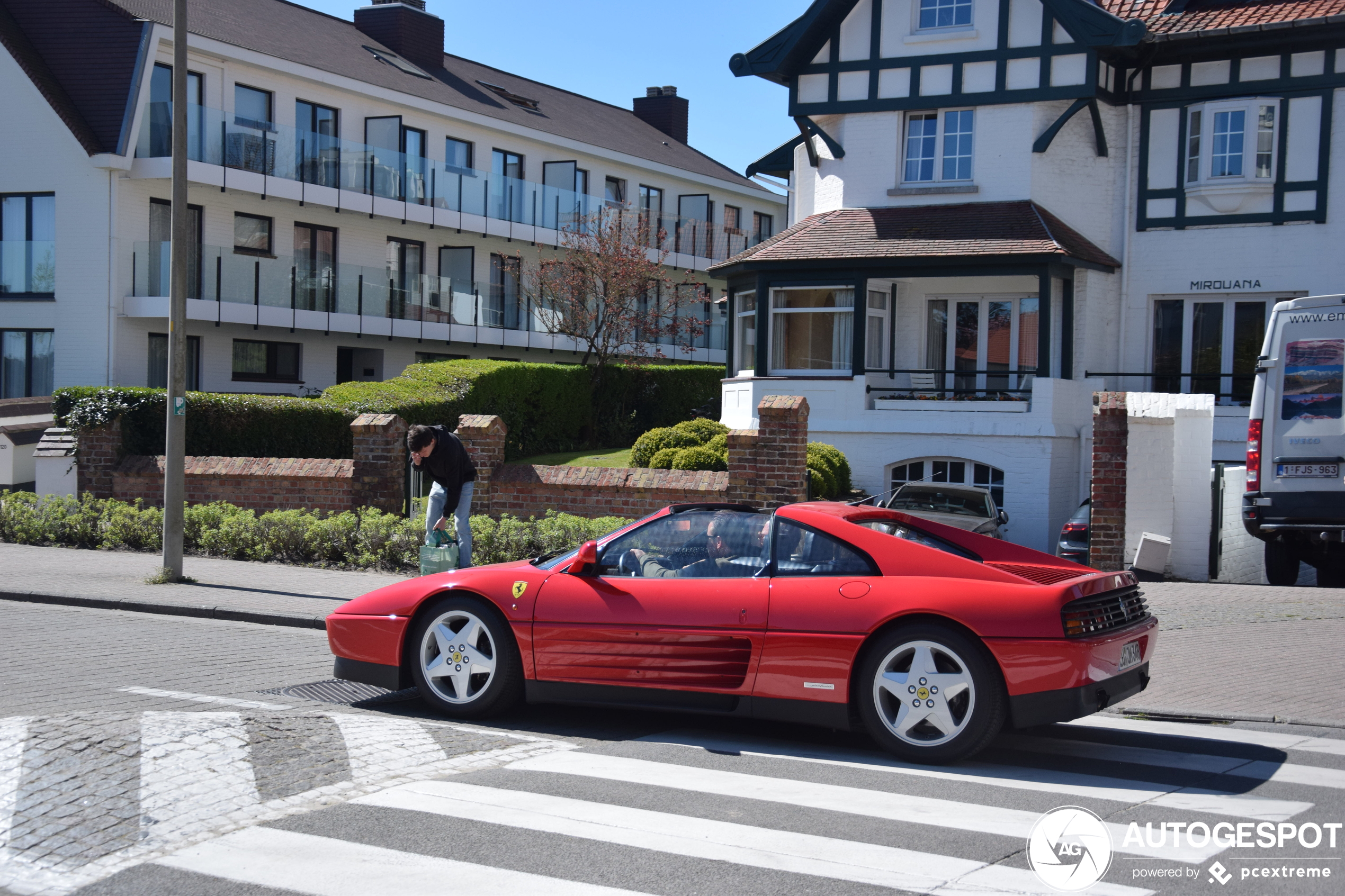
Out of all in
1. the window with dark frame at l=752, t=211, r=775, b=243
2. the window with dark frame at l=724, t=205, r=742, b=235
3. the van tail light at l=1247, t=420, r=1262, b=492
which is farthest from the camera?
the window with dark frame at l=752, t=211, r=775, b=243

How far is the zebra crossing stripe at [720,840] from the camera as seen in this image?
4.67 meters

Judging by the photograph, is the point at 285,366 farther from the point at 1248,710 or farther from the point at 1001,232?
the point at 1248,710

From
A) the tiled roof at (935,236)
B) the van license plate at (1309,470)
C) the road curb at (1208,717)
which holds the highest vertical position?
the tiled roof at (935,236)

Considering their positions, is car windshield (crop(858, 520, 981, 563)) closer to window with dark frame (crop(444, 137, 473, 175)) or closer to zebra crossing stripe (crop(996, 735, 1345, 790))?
zebra crossing stripe (crop(996, 735, 1345, 790))

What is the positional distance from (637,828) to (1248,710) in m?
4.69

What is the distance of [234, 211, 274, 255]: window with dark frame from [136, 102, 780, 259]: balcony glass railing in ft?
4.83

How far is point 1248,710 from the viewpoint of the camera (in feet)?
26.2

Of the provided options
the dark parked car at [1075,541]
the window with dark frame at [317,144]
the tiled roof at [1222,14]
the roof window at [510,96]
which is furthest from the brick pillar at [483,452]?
the roof window at [510,96]

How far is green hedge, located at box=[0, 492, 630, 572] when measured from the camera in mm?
14609

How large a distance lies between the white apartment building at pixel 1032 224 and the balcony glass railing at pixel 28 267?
1480cm

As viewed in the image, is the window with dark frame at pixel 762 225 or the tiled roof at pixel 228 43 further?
the window with dark frame at pixel 762 225

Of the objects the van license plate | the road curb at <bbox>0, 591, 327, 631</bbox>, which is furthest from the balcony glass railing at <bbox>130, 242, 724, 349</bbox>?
the van license plate

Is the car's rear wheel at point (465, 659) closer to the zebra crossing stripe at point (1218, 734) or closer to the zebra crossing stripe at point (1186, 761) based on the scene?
the zebra crossing stripe at point (1186, 761)

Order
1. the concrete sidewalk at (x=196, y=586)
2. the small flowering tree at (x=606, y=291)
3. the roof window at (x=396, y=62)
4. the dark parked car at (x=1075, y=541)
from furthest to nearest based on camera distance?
the roof window at (x=396, y=62), the small flowering tree at (x=606, y=291), the dark parked car at (x=1075, y=541), the concrete sidewalk at (x=196, y=586)
